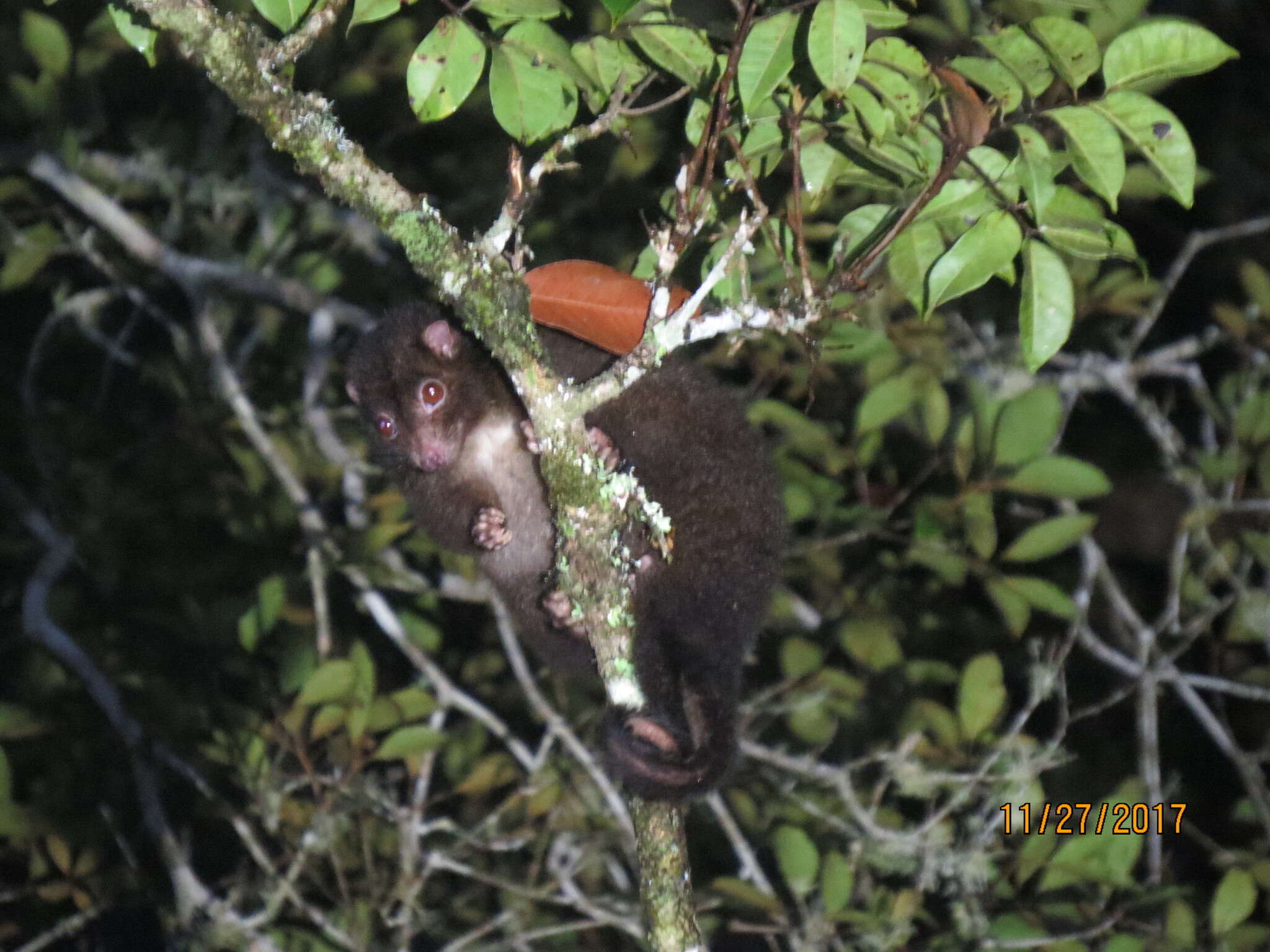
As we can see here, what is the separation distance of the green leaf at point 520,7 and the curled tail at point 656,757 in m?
1.37

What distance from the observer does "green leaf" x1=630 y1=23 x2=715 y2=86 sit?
228cm

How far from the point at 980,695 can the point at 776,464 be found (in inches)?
36.1

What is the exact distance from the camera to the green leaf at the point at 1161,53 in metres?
2.09

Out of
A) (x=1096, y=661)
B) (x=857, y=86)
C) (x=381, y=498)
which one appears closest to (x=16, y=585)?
(x=381, y=498)

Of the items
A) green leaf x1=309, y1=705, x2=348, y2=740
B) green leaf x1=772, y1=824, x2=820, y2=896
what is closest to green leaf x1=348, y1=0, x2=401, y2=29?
green leaf x1=309, y1=705, x2=348, y2=740

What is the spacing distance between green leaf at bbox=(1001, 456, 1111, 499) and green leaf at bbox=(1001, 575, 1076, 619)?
10.5 inches

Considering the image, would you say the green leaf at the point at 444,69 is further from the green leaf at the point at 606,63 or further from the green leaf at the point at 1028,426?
the green leaf at the point at 1028,426

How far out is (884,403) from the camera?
382 cm

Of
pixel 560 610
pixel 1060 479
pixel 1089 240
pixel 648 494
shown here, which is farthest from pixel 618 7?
pixel 1060 479

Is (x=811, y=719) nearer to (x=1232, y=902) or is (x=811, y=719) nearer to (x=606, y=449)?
(x=1232, y=902)

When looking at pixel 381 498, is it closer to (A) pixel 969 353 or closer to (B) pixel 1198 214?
(A) pixel 969 353

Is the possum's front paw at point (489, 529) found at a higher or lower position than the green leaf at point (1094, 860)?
higher

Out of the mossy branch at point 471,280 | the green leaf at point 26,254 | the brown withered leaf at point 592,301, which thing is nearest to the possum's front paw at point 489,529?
the brown withered leaf at point 592,301

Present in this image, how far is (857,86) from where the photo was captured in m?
2.19
